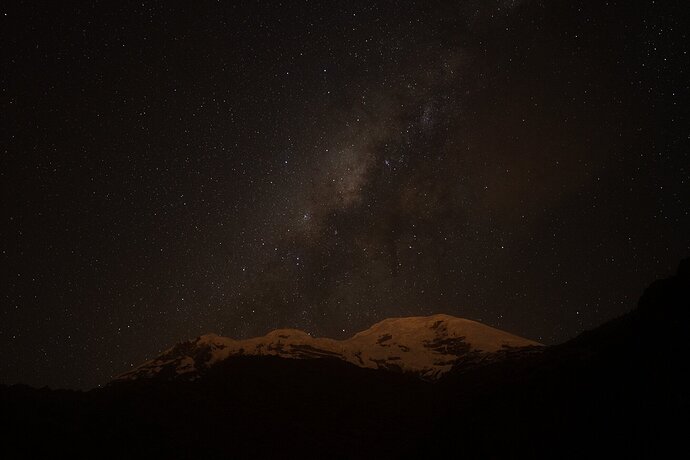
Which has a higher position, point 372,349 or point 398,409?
point 372,349

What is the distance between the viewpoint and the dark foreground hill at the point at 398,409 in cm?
2572

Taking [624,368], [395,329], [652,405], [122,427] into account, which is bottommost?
[652,405]

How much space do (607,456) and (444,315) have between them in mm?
99506

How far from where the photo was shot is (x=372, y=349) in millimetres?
101250

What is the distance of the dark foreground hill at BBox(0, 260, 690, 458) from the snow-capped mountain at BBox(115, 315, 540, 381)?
5.84m

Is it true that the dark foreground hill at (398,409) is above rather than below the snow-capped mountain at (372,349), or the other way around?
below

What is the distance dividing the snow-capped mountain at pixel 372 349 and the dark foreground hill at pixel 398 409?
5.84 metres

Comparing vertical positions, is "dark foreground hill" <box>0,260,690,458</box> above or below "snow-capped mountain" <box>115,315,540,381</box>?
below

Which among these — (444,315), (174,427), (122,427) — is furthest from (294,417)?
(444,315)

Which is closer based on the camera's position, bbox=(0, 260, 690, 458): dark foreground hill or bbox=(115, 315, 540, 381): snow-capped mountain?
bbox=(0, 260, 690, 458): dark foreground hill

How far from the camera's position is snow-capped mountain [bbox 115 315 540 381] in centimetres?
8956

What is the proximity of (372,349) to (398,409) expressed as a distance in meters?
31.6

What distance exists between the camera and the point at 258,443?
184ft

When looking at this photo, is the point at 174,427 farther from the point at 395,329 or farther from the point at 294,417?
the point at 395,329
